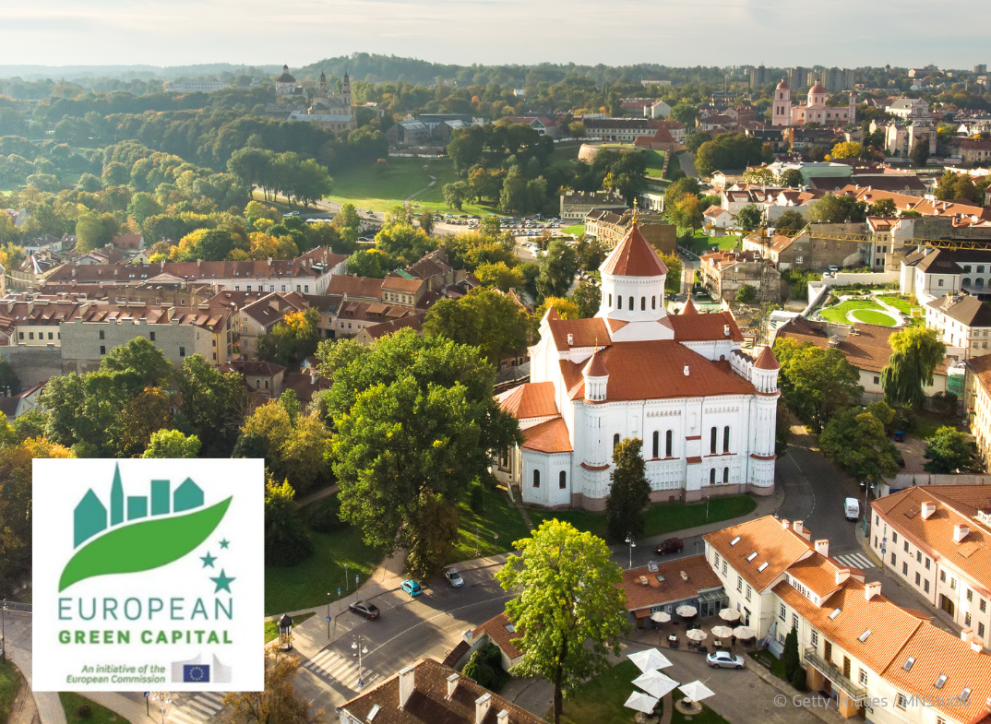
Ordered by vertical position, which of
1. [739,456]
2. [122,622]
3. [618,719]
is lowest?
[618,719]

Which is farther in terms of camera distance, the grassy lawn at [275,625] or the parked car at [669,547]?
the parked car at [669,547]

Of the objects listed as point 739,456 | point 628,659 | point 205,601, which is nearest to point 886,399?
point 739,456

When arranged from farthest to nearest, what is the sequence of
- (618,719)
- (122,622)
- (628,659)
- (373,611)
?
1. (373,611)
2. (628,659)
3. (618,719)
4. (122,622)

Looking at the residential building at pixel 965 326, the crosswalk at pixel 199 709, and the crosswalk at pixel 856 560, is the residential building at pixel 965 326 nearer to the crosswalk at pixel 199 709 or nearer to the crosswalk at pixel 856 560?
the crosswalk at pixel 856 560

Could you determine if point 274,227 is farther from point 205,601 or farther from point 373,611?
point 205,601

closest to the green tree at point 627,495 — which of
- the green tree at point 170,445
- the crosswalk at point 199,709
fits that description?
the crosswalk at point 199,709

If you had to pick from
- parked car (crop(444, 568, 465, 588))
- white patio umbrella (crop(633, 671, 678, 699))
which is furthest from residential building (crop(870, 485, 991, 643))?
parked car (crop(444, 568, 465, 588))
